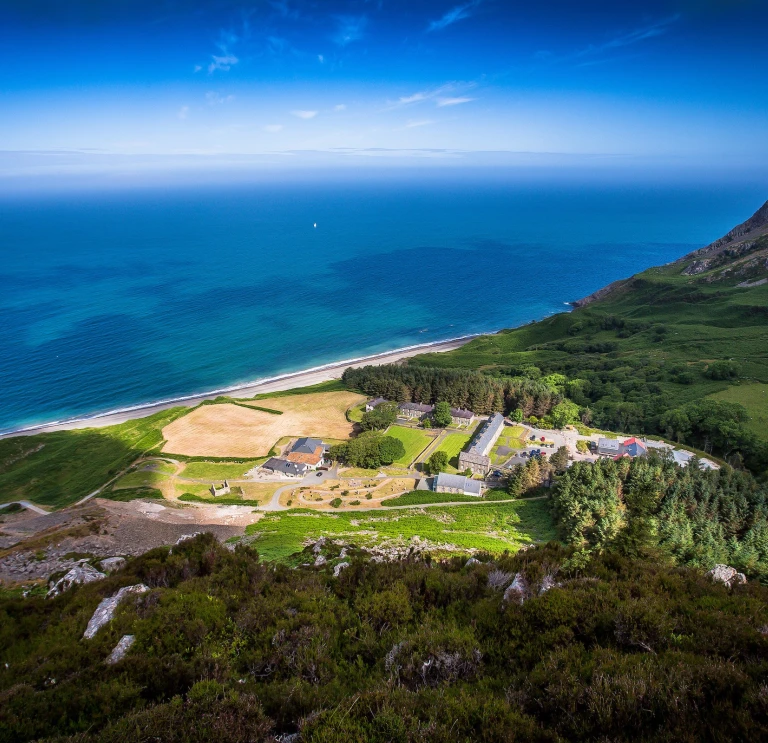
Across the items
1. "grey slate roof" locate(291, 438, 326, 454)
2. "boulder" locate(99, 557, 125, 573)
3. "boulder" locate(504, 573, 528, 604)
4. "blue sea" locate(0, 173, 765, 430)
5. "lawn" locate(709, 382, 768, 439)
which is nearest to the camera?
"boulder" locate(504, 573, 528, 604)

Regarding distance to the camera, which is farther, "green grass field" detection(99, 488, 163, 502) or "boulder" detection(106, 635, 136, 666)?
"green grass field" detection(99, 488, 163, 502)

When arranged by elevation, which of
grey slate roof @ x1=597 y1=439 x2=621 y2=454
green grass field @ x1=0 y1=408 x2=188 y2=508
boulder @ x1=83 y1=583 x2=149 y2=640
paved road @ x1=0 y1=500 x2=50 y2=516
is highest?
boulder @ x1=83 y1=583 x2=149 y2=640

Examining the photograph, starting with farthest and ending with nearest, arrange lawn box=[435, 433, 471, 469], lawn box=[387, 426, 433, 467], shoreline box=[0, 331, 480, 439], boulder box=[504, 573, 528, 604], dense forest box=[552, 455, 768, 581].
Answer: shoreline box=[0, 331, 480, 439], lawn box=[387, 426, 433, 467], lawn box=[435, 433, 471, 469], dense forest box=[552, 455, 768, 581], boulder box=[504, 573, 528, 604]

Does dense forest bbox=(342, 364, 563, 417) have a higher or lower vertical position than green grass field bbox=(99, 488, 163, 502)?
higher

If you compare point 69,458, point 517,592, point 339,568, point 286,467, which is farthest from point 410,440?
point 69,458

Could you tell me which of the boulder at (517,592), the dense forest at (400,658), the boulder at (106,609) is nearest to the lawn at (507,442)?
the dense forest at (400,658)

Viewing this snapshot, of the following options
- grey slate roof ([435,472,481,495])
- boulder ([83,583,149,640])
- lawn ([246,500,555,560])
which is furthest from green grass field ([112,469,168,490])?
boulder ([83,583,149,640])

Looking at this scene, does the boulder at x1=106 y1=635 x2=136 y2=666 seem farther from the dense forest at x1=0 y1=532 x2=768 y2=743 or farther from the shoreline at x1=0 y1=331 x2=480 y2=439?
the shoreline at x1=0 y1=331 x2=480 y2=439

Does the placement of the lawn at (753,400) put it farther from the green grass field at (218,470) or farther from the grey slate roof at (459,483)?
the green grass field at (218,470)
